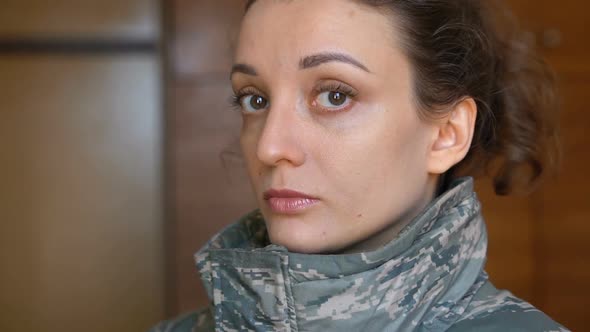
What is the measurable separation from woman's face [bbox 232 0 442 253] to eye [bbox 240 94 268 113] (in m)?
0.03

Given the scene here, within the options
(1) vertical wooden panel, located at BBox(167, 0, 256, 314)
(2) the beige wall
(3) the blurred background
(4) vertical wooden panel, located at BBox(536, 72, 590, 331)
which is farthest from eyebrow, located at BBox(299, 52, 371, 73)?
(2) the beige wall

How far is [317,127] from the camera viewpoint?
94cm

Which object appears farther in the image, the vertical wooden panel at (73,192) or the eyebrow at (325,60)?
the vertical wooden panel at (73,192)

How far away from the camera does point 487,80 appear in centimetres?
109

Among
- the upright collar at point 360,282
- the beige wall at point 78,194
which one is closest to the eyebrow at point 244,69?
the upright collar at point 360,282

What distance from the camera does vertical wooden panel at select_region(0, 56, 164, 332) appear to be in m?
2.60

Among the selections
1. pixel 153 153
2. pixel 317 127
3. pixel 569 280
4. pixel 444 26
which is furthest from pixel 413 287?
pixel 153 153

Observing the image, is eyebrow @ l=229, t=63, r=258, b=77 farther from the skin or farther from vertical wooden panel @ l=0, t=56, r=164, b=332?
vertical wooden panel @ l=0, t=56, r=164, b=332

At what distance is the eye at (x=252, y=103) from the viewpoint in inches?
39.7

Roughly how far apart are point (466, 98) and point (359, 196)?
0.22 m

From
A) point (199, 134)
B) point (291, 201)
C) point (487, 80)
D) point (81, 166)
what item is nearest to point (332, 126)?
point (291, 201)

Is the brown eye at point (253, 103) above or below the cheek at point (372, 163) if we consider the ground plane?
above

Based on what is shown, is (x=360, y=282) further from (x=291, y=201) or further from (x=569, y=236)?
(x=569, y=236)

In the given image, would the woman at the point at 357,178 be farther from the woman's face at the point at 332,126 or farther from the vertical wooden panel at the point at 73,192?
the vertical wooden panel at the point at 73,192
